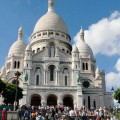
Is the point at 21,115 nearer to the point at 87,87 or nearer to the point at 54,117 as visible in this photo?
the point at 54,117

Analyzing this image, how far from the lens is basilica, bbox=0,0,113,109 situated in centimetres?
6062

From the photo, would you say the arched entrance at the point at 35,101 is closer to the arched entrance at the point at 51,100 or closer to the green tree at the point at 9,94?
the arched entrance at the point at 51,100

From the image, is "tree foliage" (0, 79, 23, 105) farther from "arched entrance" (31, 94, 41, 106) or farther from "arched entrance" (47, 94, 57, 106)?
"arched entrance" (47, 94, 57, 106)

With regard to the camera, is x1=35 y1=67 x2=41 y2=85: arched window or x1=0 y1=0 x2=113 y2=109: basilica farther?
x1=35 y1=67 x2=41 y2=85: arched window

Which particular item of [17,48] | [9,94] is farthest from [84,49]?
[9,94]

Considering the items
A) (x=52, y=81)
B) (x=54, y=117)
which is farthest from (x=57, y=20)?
(x=54, y=117)

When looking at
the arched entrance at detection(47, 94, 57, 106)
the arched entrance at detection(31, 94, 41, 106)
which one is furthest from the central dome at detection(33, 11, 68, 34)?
the arched entrance at detection(47, 94, 57, 106)

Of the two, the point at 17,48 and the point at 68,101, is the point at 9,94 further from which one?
the point at 17,48

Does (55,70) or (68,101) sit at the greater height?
(55,70)

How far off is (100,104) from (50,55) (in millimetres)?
16600

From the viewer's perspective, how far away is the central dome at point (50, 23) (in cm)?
8106

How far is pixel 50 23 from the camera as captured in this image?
268 ft

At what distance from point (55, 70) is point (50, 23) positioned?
69.4ft

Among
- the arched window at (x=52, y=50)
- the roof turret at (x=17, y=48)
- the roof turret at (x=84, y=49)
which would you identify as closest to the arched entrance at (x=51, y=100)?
the arched window at (x=52, y=50)
